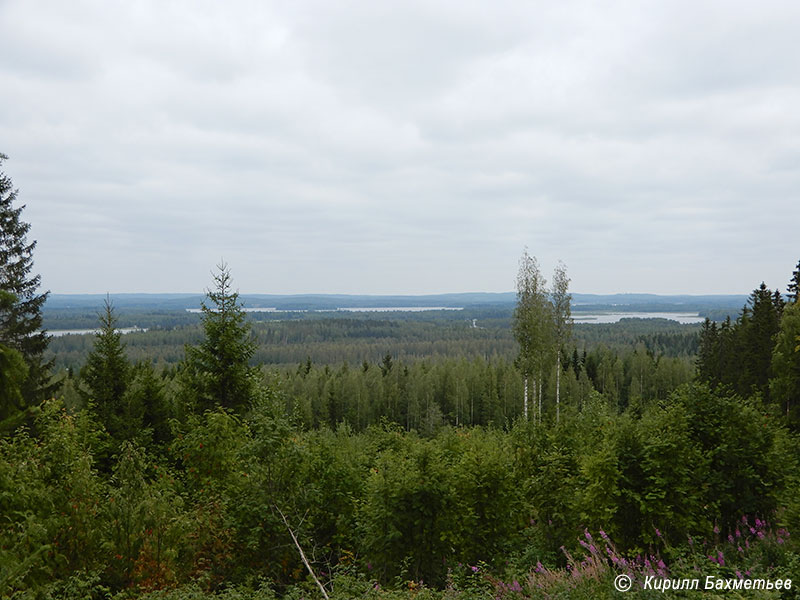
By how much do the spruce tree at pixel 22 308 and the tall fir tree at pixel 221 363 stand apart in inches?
289

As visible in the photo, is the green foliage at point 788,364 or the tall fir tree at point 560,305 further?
the tall fir tree at point 560,305

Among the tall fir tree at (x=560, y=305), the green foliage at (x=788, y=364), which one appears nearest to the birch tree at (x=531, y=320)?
the tall fir tree at (x=560, y=305)

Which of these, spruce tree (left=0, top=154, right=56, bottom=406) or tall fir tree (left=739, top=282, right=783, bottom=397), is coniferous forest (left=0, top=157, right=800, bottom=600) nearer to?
spruce tree (left=0, top=154, right=56, bottom=406)

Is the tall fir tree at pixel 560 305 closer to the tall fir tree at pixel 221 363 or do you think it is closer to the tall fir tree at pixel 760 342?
the tall fir tree at pixel 760 342

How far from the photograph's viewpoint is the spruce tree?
62.2ft

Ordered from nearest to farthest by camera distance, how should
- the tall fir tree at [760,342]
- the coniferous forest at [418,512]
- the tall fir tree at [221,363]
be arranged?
the coniferous forest at [418,512] → the tall fir tree at [221,363] → the tall fir tree at [760,342]

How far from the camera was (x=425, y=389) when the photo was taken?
7275 cm

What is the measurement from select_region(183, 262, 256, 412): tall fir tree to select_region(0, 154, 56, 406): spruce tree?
735cm

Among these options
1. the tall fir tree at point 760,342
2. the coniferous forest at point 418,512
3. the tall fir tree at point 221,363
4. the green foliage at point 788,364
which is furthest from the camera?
the tall fir tree at point 760,342

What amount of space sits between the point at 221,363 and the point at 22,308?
394 inches

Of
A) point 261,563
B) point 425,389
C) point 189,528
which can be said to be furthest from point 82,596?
point 425,389

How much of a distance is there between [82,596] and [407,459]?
5.58m

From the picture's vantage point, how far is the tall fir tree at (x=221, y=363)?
55.2 ft

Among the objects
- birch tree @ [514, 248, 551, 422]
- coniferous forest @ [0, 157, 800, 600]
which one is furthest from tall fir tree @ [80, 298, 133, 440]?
Result: birch tree @ [514, 248, 551, 422]
